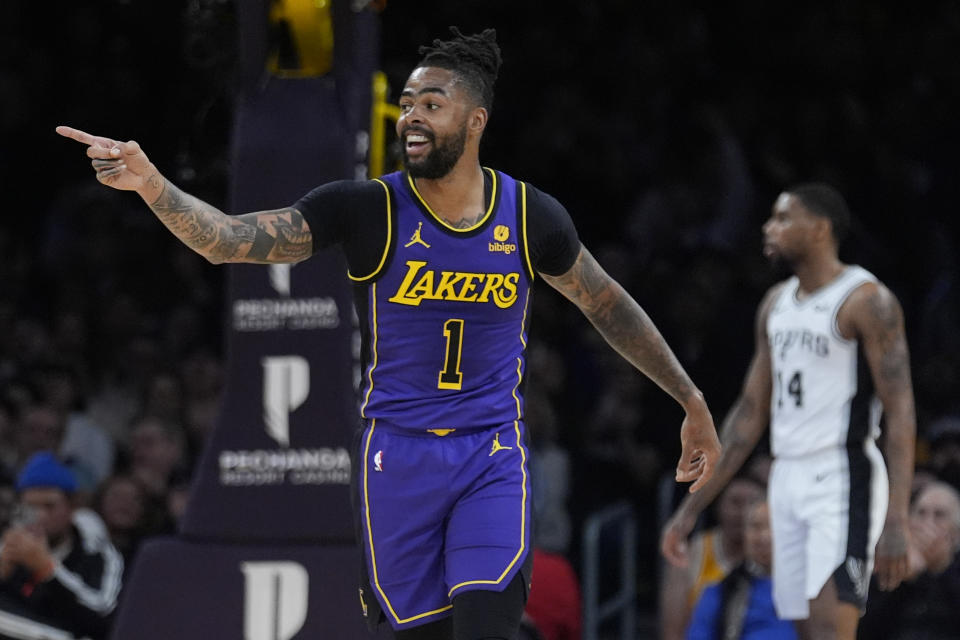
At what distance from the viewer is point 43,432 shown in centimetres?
872

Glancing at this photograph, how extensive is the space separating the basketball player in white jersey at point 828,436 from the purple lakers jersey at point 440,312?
1.92m

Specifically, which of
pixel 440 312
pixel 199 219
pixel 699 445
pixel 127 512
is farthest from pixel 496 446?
pixel 127 512

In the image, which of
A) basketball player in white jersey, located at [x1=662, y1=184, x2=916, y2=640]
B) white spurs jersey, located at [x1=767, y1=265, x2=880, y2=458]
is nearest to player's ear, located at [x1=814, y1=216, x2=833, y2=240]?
basketball player in white jersey, located at [x1=662, y1=184, x2=916, y2=640]

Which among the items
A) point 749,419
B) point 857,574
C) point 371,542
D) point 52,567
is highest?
Answer: point 749,419

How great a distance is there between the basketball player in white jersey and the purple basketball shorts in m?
1.90

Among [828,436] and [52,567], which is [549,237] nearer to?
[828,436]

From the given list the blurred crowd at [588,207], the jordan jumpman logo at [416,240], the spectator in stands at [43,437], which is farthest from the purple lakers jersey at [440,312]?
the spectator in stands at [43,437]

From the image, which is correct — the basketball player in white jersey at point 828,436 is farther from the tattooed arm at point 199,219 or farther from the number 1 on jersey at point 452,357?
the tattooed arm at point 199,219

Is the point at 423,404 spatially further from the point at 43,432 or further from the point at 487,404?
the point at 43,432

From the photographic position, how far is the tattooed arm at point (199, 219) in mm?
3738

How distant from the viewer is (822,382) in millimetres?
6102

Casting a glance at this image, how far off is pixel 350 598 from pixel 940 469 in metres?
3.46

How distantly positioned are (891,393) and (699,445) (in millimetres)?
1563

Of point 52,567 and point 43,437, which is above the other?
point 43,437
